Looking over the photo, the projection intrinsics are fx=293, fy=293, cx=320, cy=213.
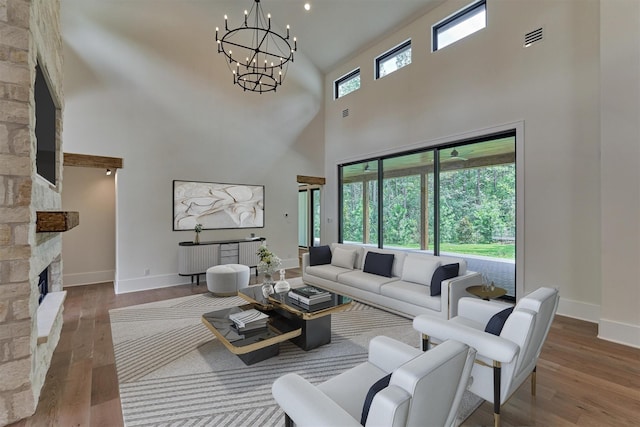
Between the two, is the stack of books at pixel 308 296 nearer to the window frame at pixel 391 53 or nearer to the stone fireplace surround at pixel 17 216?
the stone fireplace surround at pixel 17 216

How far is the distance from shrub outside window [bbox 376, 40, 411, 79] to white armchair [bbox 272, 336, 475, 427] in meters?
6.14

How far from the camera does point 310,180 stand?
25.2ft

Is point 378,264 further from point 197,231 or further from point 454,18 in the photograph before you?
point 454,18

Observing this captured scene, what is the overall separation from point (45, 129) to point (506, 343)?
13.9 ft

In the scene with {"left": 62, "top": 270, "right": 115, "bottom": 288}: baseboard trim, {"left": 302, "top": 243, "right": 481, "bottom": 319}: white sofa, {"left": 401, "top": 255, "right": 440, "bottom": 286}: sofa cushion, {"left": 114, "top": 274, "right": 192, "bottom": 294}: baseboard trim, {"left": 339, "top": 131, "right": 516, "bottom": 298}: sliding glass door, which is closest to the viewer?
{"left": 302, "top": 243, "right": 481, "bottom": 319}: white sofa

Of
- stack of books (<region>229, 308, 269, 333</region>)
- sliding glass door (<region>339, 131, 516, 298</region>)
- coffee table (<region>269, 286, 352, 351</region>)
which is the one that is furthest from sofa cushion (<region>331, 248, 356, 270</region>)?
stack of books (<region>229, 308, 269, 333</region>)

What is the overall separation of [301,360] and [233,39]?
22.1 ft

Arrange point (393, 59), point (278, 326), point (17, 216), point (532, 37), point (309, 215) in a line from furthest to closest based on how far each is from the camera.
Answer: point (309, 215) → point (393, 59) → point (532, 37) → point (278, 326) → point (17, 216)

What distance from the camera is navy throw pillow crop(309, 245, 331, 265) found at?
Result: 17.8 feet

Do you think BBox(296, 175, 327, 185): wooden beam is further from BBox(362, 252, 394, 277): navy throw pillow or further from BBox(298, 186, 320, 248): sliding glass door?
BBox(362, 252, 394, 277): navy throw pillow

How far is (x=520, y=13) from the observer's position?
4.38m

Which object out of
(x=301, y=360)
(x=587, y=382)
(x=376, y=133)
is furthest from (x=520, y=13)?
(x=301, y=360)

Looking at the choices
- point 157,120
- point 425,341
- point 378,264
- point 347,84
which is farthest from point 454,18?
point 157,120

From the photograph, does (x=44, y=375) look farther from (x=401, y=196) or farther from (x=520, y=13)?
(x=520, y=13)
